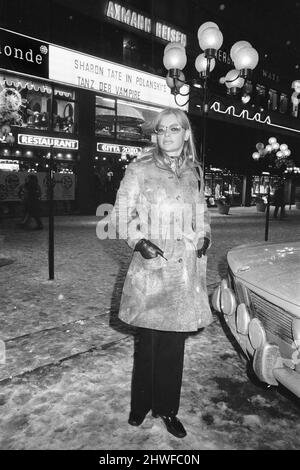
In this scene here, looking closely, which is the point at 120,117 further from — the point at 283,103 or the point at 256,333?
the point at 256,333

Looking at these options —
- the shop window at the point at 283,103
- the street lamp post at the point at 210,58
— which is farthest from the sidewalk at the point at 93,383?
the shop window at the point at 283,103

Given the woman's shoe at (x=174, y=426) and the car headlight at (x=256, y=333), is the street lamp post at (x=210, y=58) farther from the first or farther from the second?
the woman's shoe at (x=174, y=426)

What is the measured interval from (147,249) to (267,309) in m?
1.01

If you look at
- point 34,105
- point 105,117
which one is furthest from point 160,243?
point 105,117

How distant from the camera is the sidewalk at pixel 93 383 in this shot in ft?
7.77

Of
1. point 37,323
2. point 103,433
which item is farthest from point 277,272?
point 37,323

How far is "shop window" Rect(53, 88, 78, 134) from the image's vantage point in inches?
665

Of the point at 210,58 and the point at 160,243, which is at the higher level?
the point at 210,58

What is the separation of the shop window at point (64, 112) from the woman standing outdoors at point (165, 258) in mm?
15896

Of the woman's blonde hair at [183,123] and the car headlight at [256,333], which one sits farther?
the car headlight at [256,333]

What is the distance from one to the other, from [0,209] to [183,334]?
48.1 ft

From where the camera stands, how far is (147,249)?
213 centimetres

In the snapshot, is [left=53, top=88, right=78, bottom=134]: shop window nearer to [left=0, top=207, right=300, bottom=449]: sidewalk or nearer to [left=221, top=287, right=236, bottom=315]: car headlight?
[left=0, top=207, right=300, bottom=449]: sidewalk
